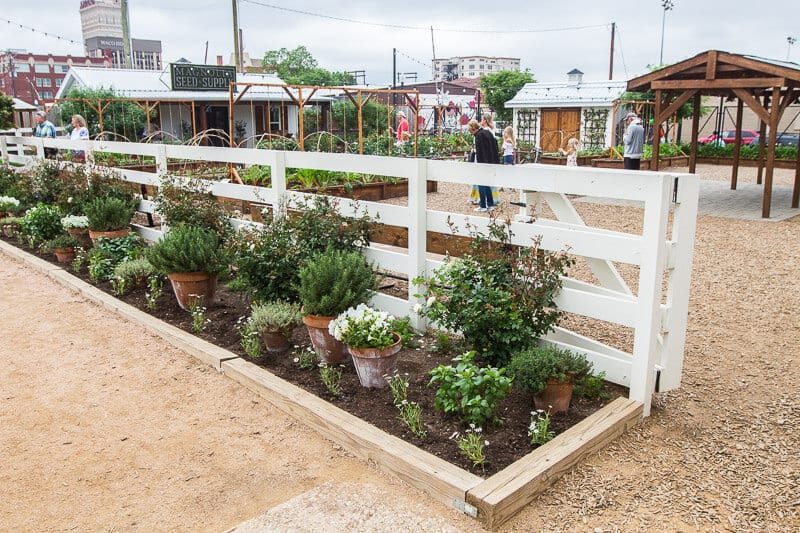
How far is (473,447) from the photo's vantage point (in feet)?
11.0

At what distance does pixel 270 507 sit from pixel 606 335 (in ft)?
10.6

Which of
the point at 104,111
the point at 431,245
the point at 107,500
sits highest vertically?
the point at 104,111

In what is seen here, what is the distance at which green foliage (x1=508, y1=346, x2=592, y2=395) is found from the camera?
12.3 feet

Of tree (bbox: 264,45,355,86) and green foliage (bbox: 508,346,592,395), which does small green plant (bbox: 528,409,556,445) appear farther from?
tree (bbox: 264,45,355,86)

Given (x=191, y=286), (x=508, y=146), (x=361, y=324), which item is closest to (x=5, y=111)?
(x=508, y=146)

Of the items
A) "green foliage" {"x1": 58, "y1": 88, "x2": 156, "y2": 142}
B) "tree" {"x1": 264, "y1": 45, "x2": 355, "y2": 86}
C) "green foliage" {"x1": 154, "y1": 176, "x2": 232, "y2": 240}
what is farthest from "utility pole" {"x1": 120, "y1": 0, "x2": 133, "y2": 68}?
"tree" {"x1": 264, "y1": 45, "x2": 355, "y2": 86}

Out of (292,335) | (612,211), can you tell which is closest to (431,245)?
(292,335)

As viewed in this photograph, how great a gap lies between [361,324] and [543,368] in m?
1.14

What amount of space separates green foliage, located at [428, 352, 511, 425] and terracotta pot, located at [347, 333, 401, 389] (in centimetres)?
52

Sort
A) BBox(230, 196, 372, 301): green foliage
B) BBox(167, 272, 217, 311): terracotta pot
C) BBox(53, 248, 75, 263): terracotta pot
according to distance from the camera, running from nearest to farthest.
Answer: BBox(230, 196, 372, 301): green foliage < BBox(167, 272, 217, 311): terracotta pot < BBox(53, 248, 75, 263): terracotta pot

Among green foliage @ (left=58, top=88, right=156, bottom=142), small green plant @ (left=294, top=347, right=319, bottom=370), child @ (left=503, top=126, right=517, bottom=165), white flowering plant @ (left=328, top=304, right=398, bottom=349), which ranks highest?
green foliage @ (left=58, top=88, right=156, bottom=142)

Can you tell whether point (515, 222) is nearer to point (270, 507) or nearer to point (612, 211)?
point (270, 507)

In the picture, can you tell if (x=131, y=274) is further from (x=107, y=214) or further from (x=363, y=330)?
(x=363, y=330)

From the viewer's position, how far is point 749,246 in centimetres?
925
